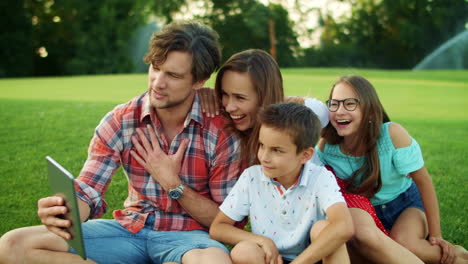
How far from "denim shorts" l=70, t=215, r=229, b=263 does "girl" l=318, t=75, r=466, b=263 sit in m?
0.95

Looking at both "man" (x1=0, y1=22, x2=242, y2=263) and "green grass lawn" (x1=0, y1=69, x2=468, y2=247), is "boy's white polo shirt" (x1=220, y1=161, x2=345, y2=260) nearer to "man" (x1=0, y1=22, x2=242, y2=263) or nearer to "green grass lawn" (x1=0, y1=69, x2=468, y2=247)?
"man" (x1=0, y1=22, x2=242, y2=263)

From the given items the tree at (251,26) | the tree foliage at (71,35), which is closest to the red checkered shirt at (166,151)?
the tree foliage at (71,35)

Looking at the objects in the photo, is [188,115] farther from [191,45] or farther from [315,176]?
[315,176]

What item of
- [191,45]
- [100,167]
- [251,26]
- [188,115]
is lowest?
[100,167]

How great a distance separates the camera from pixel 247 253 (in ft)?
7.45

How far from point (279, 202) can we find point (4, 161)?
337cm

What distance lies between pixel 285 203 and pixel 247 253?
0.31 metres

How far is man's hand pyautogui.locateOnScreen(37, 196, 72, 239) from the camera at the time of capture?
2.15 m

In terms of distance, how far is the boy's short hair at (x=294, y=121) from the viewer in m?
2.35

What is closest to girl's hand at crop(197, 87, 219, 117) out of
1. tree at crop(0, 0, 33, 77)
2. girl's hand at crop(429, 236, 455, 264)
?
girl's hand at crop(429, 236, 455, 264)

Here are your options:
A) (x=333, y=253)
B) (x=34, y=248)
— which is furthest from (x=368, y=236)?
(x=34, y=248)

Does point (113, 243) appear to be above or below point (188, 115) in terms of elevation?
below

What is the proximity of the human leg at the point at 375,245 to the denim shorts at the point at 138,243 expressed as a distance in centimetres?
66

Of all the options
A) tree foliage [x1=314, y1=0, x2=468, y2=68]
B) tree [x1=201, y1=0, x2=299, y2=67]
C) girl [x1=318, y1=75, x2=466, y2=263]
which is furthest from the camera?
tree [x1=201, y1=0, x2=299, y2=67]
